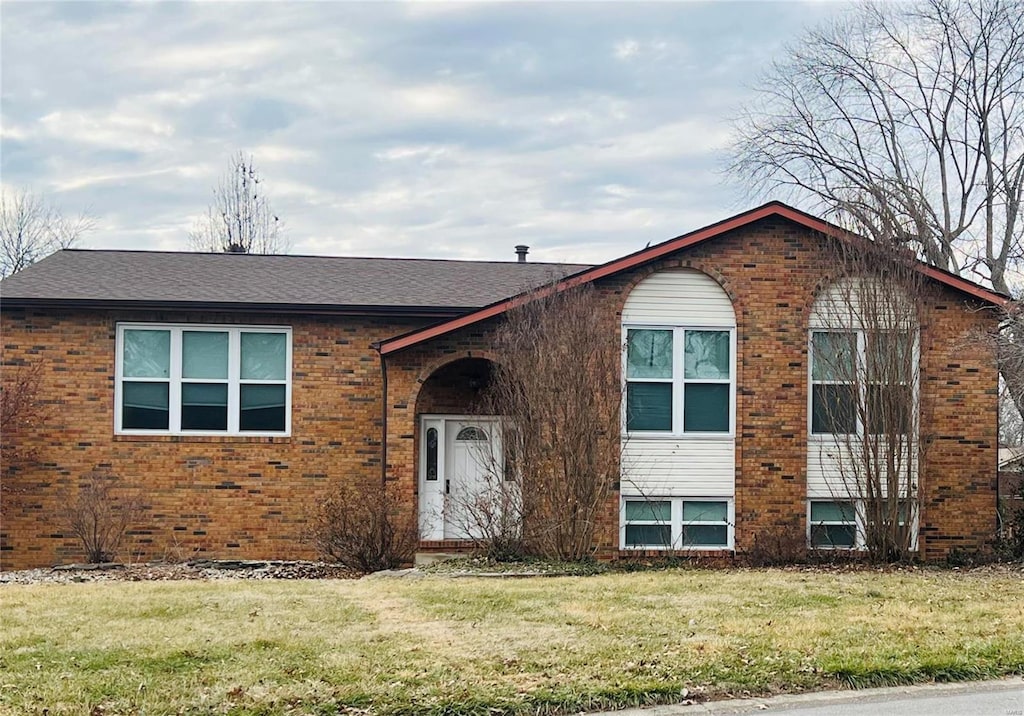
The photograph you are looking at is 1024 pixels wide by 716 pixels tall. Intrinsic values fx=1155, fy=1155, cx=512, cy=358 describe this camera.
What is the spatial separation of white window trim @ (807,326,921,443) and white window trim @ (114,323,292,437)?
8.00 m

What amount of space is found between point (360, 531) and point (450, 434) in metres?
3.49

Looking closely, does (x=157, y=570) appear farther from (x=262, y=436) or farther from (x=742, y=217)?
(x=742, y=217)

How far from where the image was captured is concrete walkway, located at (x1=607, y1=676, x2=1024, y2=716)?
7652 millimetres

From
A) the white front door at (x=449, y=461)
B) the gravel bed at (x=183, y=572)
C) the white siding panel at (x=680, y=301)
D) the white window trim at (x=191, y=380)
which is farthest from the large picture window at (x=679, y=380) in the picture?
the white window trim at (x=191, y=380)

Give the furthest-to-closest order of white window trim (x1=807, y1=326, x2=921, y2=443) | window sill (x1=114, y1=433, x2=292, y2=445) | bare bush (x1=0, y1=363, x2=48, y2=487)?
1. window sill (x1=114, y1=433, x2=292, y2=445)
2. bare bush (x1=0, y1=363, x2=48, y2=487)
3. white window trim (x1=807, y1=326, x2=921, y2=443)

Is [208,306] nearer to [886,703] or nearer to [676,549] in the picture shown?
[676,549]

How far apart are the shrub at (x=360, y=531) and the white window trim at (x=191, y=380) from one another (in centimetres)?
273

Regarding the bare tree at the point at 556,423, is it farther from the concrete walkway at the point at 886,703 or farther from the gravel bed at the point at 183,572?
the concrete walkway at the point at 886,703

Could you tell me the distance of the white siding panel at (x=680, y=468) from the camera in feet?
55.6

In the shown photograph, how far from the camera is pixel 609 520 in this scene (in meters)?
16.9

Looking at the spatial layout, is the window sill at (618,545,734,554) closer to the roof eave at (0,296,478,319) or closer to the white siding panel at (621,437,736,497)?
the white siding panel at (621,437,736,497)

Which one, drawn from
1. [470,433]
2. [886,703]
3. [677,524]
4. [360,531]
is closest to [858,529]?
[677,524]

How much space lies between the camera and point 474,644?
9.23m

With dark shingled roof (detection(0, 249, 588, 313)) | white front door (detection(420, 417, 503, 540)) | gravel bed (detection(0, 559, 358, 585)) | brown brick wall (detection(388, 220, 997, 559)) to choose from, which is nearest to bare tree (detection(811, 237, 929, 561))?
brown brick wall (detection(388, 220, 997, 559))
